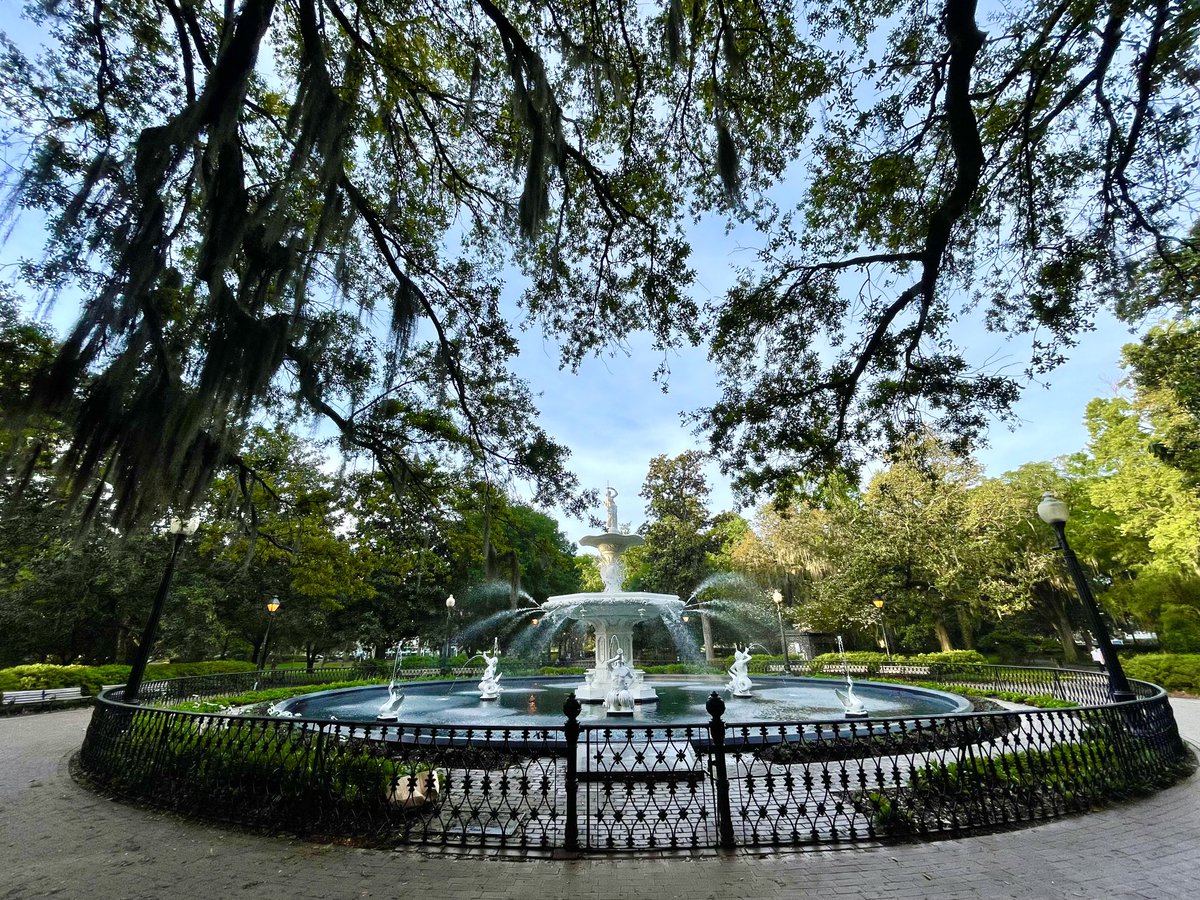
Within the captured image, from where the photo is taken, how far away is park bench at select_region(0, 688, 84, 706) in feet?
42.7

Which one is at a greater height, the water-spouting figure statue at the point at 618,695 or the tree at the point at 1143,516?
the tree at the point at 1143,516

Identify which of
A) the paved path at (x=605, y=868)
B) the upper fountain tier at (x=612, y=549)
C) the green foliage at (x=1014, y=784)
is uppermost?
the upper fountain tier at (x=612, y=549)

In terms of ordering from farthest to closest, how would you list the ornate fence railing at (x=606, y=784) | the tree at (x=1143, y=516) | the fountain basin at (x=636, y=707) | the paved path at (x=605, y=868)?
the tree at (x=1143, y=516), the fountain basin at (x=636, y=707), the ornate fence railing at (x=606, y=784), the paved path at (x=605, y=868)

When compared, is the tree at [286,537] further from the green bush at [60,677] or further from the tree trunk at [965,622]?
the tree trunk at [965,622]

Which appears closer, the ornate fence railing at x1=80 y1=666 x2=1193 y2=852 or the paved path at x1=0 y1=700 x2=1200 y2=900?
the paved path at x1=0 y1=700 x2=1200 y2=900

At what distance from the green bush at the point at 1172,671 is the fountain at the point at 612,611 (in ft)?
45.1

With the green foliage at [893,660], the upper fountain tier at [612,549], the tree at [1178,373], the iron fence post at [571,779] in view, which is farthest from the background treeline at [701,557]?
the green foliage at [893,660]

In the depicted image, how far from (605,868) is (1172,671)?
63.1ft

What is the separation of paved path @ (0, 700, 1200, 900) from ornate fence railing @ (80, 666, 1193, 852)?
0.26 m

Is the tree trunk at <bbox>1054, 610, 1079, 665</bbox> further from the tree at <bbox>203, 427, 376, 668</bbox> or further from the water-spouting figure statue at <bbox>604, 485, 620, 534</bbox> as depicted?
the tree at <bbox>203, 427, 376, 668</bbox>

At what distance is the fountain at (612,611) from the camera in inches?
511

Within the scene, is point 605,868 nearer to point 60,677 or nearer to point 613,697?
point 613,697

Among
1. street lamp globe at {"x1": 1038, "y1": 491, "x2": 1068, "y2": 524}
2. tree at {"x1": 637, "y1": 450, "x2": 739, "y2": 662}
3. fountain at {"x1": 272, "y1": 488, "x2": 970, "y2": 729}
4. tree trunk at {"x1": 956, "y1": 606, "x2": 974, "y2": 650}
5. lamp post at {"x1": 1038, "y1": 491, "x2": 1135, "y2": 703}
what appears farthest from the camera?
tree at {"x1": 637, "y1": 450, "x2": 739, "y2": 662}

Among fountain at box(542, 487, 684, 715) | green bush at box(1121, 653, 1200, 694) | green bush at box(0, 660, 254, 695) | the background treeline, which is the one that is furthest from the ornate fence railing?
green bush at box(0, 660, 254, 695)
